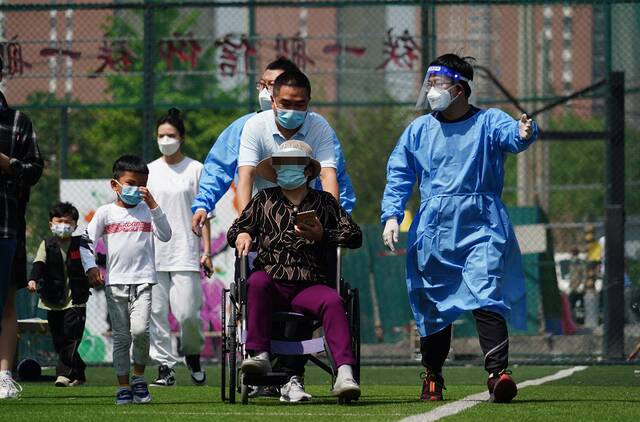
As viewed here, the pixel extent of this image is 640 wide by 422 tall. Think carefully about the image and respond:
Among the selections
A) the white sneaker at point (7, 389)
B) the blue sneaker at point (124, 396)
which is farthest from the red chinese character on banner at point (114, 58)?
the blue sneaker at point (124, 396)

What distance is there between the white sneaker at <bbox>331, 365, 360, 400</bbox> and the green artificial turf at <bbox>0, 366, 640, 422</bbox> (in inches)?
3.6

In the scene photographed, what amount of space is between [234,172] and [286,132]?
1.07 metres

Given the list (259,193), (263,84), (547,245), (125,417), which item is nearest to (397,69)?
(547,245)

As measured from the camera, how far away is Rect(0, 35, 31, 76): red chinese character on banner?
15.8 meters

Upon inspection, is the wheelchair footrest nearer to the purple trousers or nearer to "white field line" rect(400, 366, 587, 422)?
the purple trousers

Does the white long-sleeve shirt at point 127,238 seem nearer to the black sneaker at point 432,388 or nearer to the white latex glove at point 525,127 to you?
the black sneaker at point 432,388

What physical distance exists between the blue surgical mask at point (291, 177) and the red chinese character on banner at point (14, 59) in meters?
8.12

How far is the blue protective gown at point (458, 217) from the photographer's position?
859cm

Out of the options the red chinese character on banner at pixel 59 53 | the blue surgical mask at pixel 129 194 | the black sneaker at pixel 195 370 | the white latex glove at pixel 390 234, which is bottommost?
the black sneaker at pixel 195 370

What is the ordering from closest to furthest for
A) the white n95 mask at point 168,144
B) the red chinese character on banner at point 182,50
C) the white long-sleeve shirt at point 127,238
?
the white long-sleeve shirt at point 127,238, the white n95 mask at point 168,144, the red chinese character on banner at point 182,50

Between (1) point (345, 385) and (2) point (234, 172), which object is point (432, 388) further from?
(2) point (234, 172)

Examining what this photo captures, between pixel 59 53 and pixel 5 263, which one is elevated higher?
pixel 59 53

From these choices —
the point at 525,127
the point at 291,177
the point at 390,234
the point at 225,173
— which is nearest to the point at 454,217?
the point at 390,234

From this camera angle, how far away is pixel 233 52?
17062mm
